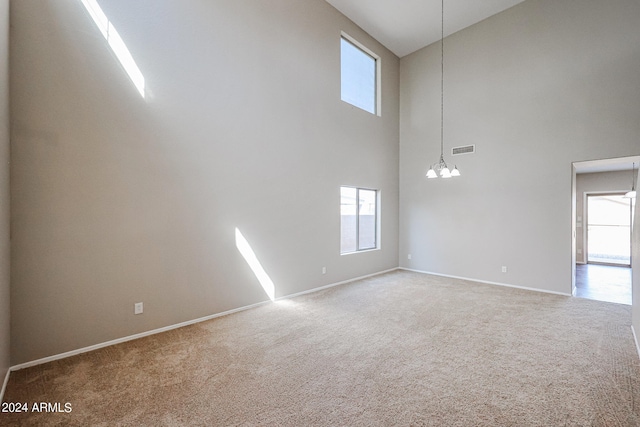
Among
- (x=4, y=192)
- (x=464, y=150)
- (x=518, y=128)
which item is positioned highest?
(x=518, y=128)

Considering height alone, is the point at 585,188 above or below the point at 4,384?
above

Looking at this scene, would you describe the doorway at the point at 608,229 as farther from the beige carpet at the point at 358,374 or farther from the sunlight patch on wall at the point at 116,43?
the sunlight patch on wall at the point at 116,43

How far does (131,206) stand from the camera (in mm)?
3049

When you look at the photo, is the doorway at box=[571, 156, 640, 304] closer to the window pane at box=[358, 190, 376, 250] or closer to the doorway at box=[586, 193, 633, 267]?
the doorway at box=[586, 193, 633, 267]

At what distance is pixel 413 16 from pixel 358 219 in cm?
411

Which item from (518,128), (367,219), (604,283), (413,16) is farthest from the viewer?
Result: (367,219)

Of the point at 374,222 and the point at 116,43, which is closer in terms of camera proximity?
the point at 116,43

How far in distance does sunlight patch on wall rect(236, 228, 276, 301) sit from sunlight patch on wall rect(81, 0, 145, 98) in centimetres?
209

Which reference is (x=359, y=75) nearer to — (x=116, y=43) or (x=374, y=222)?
(x=374, y=222)

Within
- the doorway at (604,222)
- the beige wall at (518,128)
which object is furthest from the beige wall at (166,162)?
the doorway at (604,222)

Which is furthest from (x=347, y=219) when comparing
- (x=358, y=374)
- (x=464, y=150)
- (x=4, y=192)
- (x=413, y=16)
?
(x=4, y=192)

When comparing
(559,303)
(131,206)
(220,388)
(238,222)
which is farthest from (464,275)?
(131,206)

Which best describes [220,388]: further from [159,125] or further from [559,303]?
[559,303]

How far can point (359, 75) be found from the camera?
6.02 meters
